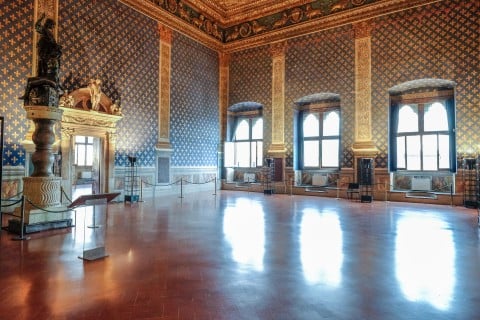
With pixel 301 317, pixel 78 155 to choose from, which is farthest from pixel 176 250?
pixel 78 155

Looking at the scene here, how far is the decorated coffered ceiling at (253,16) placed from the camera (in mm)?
13141

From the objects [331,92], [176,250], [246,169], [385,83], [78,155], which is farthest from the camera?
[78,155]

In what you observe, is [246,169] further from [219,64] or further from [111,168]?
[111,168]

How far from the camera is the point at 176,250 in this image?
5.15 m

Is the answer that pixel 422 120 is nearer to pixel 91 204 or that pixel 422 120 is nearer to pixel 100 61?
pixel 100 61

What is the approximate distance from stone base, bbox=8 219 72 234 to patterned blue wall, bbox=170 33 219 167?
23.9 ft

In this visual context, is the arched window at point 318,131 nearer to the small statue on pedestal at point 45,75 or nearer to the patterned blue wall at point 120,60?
the patterned blue wall at point 120,60

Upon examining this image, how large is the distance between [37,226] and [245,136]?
12.0m

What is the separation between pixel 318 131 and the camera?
15312 millimetres

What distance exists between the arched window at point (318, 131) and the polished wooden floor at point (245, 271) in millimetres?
7564

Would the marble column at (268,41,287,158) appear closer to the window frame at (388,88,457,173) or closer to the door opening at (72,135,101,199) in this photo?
the window frame at (388,88,457,173)

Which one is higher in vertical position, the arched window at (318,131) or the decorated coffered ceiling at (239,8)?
the decorated coffered ceiling at (239,8)

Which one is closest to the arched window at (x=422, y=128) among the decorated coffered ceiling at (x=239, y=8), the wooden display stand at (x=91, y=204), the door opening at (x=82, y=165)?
the decorated coffered ceiling at (x=239, y=8)

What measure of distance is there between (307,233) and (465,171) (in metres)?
8.51
